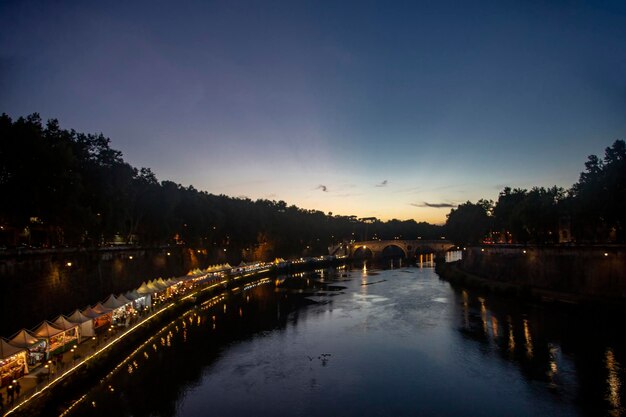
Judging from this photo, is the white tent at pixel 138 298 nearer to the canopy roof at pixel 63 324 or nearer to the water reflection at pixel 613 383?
the canopy roof at pixel 63 324

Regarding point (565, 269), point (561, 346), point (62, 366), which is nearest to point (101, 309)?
point (62, 366)

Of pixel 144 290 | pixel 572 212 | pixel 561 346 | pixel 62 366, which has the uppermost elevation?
pixel 572 212

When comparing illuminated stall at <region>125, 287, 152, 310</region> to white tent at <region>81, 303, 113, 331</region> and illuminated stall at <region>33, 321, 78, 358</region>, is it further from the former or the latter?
illuminated stall at <region>33, 321, 78, 358</region>

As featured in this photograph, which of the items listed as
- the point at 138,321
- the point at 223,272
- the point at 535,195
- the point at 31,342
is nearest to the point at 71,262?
the point at 138,321

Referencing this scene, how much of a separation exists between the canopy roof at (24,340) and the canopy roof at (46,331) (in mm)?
781

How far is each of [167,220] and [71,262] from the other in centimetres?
2370

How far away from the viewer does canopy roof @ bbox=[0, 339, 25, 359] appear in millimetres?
19906

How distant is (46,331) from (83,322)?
334 centimetres

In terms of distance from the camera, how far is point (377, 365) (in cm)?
2886

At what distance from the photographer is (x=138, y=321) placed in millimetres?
33844

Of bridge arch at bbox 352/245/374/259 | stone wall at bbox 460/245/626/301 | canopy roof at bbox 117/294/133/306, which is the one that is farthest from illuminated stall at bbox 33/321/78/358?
bridge arch at bbox 352/245/374/259

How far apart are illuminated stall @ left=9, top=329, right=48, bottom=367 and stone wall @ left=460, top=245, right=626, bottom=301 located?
139 ft

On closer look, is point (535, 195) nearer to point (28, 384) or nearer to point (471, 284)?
point (471, 284)

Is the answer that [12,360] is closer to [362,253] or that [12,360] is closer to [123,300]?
[123,300]
